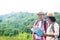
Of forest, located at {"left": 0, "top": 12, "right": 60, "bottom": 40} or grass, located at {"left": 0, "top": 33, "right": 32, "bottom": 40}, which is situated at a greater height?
Result: forest, located at {"left": 0, "top": 12, "right": 60, "bottom": 40}

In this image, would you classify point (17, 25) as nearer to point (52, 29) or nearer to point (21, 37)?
point (21, 37)

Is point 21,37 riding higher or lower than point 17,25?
lower

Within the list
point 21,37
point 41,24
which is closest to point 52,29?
point 41,24

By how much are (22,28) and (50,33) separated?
279mm

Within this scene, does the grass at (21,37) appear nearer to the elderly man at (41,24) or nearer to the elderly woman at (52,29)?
the elderly man at (41,24)

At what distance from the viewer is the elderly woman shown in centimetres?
236

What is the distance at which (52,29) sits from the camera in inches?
92.8

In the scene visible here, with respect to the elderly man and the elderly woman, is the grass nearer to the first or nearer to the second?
the elderly man

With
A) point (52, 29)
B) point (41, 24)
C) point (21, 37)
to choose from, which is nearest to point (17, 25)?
point (21, 37)

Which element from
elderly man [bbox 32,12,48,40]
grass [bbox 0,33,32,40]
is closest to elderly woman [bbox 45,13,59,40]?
elderly man [bbox 32,12,48,40]

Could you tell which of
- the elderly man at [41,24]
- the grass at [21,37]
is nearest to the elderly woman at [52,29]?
the elderly man at [41,24]
